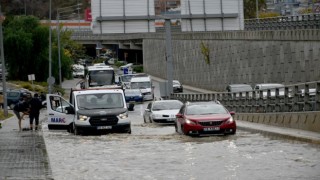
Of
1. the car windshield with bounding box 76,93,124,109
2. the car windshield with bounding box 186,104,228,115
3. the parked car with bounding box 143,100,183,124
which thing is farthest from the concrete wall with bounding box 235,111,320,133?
the car windshield with bounding box 76,93,124,109

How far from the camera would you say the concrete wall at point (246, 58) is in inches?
2276

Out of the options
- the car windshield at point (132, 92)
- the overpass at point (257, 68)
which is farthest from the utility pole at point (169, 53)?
the car windshield at point (132, 92)

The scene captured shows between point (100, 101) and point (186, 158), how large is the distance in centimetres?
1344

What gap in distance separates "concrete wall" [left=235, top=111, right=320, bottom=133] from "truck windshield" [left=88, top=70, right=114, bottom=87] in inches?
1458

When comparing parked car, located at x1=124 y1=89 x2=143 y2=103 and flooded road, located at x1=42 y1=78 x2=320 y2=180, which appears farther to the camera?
parked car, located at x1=124 y1=89 x2=143 y2=103

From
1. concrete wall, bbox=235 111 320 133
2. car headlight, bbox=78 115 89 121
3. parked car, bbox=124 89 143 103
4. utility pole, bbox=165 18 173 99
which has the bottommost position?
parked car, bbox=124 89 143 103

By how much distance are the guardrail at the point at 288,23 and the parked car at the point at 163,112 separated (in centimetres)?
2722

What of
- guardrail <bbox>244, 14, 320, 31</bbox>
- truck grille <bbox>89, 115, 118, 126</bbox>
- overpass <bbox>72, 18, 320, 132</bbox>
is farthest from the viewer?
guardrail <bbox>244, 14, 320, 31</bbox>

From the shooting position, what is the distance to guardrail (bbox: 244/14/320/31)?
72812mm

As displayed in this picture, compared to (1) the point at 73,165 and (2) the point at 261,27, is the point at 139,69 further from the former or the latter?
(1) the point at 73,165

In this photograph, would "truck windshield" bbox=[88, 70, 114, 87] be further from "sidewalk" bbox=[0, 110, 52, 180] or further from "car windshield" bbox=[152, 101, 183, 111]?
"sidewalk" bbox=[0, 110, 52, 180]

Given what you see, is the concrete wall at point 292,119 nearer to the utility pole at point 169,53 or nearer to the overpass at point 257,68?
the overpass at point 257,68

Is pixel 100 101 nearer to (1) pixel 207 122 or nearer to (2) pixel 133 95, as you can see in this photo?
(1) pixel 207 122

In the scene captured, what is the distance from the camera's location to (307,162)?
751 inches
